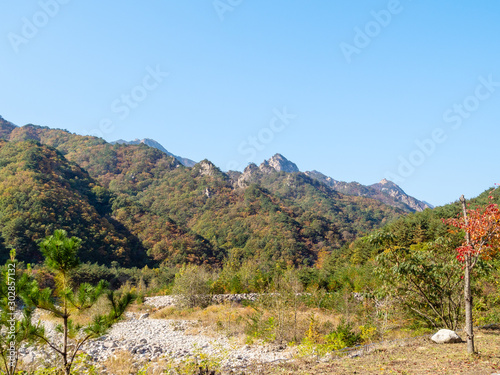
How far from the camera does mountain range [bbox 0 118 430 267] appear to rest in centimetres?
3566

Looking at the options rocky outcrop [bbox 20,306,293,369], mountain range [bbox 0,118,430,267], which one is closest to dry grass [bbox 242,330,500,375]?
rocky outcrop [bbox 20,306,293,369]

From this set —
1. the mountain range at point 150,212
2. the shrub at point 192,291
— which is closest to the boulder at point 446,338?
the shrub at point 192,291

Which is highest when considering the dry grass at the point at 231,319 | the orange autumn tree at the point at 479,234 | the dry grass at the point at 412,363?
the orange autumn tree at the point at 479,234

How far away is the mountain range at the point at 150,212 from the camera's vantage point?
3566 centimetres

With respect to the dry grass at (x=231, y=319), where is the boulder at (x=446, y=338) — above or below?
above

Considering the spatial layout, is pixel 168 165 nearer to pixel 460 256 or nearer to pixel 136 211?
pixel 136 211

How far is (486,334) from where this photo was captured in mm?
8047

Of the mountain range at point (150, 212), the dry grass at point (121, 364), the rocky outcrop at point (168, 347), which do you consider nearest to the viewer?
the dry grass at point (121, 364)

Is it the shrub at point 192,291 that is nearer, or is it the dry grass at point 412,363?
Result: the dry grass at point 412,363

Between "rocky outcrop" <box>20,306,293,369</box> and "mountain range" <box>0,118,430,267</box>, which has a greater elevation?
"mountain range" <box>0,118,430,267</box>

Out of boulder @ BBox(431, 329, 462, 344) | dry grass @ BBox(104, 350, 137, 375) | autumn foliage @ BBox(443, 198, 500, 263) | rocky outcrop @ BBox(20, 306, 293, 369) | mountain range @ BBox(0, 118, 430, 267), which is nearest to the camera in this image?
autumn foliage @ BBox(443, 198, 500, 263)

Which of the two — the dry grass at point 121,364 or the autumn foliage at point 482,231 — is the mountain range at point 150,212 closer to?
the dry grass at point 121,364

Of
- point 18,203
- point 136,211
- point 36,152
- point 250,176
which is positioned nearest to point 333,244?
point 136,211

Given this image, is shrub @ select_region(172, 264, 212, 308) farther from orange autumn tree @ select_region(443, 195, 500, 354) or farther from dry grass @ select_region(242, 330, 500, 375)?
orange autumn tree @ select_region(443, 195, 500, 354)
